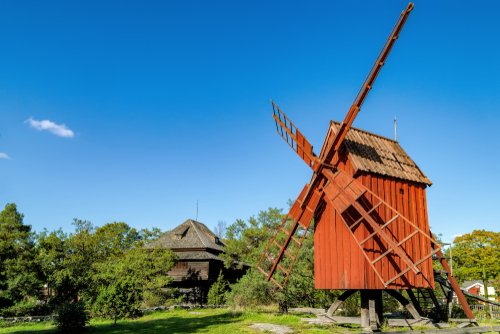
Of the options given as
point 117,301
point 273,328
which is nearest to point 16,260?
point 117,301

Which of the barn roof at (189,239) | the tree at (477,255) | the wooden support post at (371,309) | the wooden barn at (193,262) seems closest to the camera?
the wooden support post at (371,309)

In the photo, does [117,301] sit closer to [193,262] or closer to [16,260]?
[16,260]

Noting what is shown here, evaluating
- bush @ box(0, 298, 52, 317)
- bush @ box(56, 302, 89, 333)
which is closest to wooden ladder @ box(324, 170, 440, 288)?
bush @ box(56, 302, 89, 333)

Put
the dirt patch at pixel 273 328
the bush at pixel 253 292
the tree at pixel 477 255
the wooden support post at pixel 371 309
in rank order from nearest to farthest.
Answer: the wooden support post at pixel 371 309 < the dirt patch at pixel 273 328 < the bush at pixel 253 292 < the tree at pixel 477 255

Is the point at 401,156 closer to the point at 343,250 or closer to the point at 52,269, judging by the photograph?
the point at 343,250

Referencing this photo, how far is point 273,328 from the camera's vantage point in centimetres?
1702

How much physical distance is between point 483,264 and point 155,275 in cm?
3735

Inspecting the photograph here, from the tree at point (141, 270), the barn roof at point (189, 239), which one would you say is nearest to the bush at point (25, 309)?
the tree at point (141, 270)

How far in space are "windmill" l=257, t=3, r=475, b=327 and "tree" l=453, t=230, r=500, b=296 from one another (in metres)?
33.3

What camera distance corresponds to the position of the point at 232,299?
26.5m

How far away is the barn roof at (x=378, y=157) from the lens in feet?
51.2

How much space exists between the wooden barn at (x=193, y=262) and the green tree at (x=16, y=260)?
10.00m

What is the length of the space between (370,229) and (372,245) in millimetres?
603

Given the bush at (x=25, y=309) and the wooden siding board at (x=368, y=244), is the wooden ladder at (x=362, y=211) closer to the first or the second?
the wooden siding board at (x=368, y=244)
